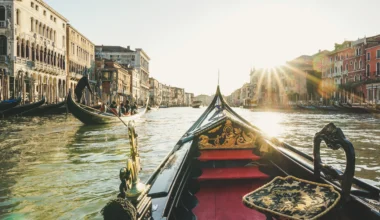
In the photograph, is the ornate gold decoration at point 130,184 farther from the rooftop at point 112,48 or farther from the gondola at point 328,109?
the rooftop at point 112,48

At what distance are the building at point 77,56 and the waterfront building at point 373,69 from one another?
2305 centimetres

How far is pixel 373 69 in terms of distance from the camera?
2355 centimetres

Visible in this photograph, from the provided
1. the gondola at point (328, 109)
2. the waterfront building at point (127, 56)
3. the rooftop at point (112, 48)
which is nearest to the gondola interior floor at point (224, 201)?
the gondola at point (328, 109)

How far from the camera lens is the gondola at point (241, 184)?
46.6 inches

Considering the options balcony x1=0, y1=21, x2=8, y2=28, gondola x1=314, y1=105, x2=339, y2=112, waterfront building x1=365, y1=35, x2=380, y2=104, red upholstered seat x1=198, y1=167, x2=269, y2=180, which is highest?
balcony x1=0, y1=21, x2=8, y2=28

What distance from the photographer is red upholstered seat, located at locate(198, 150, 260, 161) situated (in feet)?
8.29

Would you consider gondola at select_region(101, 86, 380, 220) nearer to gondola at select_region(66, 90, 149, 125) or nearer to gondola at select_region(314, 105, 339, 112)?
gondola at select_region(66, 90, 149, 125)

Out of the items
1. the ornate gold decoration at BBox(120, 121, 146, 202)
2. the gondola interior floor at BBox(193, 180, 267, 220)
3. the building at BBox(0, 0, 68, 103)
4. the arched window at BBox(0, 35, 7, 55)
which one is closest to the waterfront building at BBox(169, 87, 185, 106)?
the building at BBox(0, 0, 68, 103)

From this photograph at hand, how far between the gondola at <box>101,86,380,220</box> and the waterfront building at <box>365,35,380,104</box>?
23.9 m

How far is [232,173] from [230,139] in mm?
335

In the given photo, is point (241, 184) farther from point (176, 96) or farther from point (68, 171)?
point (176, 96)

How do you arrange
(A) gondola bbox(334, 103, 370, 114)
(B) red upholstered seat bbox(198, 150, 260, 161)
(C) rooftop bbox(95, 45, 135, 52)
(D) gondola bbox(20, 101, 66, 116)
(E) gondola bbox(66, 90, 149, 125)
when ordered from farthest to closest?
(C) rooftop bbox(95, 45, 135, 52), (A) gondola bbox(334, 103, 370, 114), (D) gondola bbox(20, 101, 66, 116), (E) gondola bbox(66, 90, 149, 125), (B) red upholstered seat bbox(198, 150, 260, 161)

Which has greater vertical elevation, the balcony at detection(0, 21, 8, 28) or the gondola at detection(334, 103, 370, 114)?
the balcony at detection(0, 21, 8, 28)

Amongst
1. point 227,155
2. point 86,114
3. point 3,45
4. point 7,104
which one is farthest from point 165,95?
point 227,155
